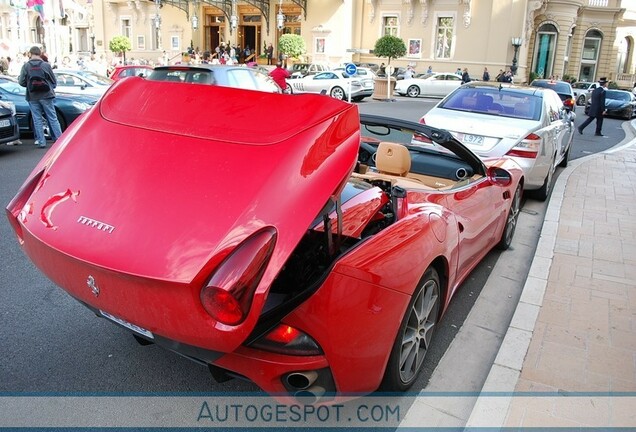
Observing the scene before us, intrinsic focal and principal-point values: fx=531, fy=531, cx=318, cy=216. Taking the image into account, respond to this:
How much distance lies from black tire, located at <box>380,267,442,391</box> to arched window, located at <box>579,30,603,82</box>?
48460mm

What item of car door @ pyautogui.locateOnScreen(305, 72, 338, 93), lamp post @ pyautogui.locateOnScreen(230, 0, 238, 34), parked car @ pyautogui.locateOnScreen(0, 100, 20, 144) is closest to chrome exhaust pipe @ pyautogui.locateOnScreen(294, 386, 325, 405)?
parked car @ pyautogui.locateOnScreen(0, 100, 20, 144)

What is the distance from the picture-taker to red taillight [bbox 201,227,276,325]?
1.95 meters

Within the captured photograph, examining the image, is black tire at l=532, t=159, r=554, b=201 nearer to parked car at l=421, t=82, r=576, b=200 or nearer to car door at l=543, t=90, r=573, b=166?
parked car at l=421, t=82, r=576, b=200

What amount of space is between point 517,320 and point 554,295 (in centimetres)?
68

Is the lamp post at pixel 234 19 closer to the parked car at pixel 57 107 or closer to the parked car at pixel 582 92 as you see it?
the parked car at pixel 582 92

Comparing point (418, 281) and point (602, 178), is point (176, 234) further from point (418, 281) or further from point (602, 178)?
point (602, 178)

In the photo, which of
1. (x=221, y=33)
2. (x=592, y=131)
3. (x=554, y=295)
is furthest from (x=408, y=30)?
(x=554, y=295)

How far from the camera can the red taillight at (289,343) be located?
2271mm

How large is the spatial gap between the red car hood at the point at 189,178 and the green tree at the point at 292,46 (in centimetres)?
3695

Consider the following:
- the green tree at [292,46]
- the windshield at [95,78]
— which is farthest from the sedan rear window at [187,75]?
the green tree at [292,46]

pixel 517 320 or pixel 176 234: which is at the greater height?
pixel 176 234

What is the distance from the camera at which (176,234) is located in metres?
2.08

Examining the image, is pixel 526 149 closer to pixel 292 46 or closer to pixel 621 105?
pixel 621 105

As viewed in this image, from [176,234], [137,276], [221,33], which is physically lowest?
[137,276]
